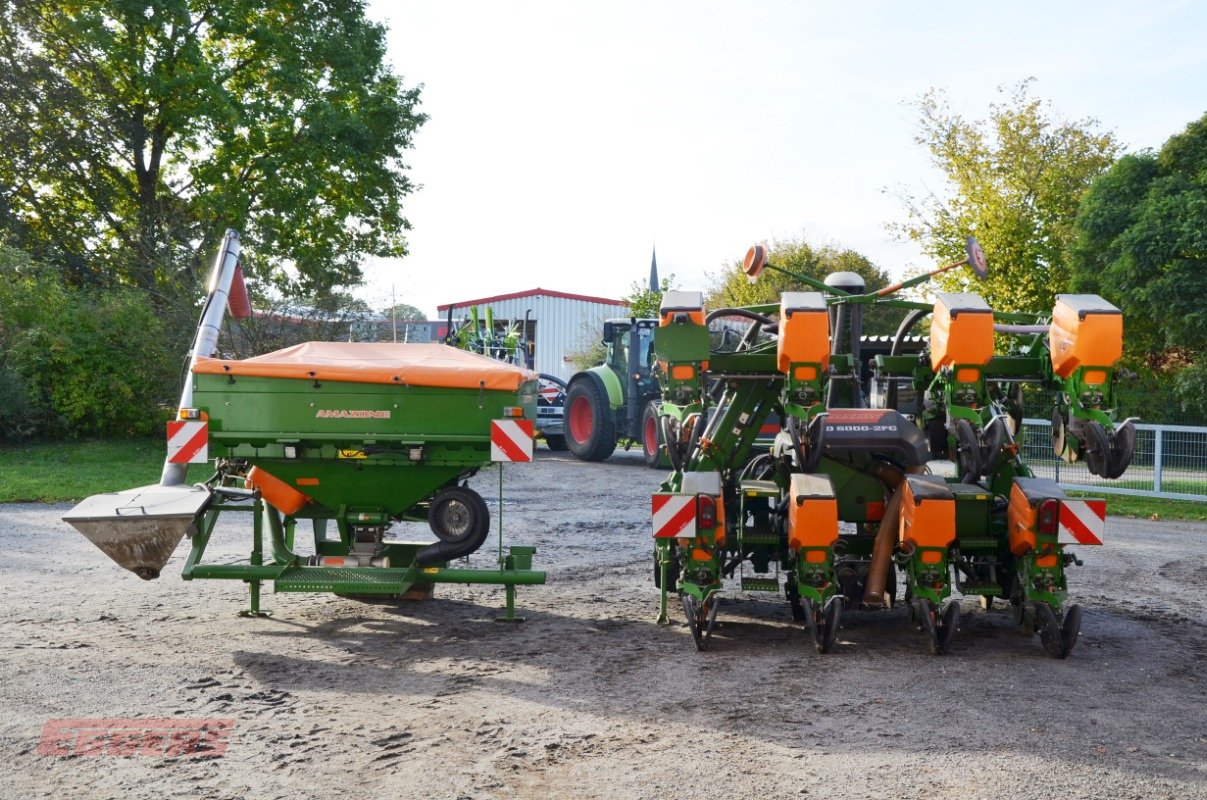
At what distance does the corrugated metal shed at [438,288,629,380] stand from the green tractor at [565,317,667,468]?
21700 mm

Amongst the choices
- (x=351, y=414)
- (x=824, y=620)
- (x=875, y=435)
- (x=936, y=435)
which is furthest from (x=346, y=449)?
(x=936, y=435)

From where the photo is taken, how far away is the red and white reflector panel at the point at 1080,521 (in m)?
6.88

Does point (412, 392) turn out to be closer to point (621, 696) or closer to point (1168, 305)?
point (621, 696)

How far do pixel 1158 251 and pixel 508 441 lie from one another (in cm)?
1684

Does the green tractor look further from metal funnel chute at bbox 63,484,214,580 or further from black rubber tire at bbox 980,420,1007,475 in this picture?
metal funnel chute at bbox 63,484,214,580

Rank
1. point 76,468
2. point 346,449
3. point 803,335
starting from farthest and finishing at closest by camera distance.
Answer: point 76,468, point 346,449, point 803,335

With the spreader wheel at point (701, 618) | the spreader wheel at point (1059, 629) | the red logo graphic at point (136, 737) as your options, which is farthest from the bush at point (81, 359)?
the spreader wheel at point (1059, 629)

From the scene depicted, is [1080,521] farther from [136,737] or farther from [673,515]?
[136,737]

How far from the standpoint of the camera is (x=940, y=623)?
6984 millimetres

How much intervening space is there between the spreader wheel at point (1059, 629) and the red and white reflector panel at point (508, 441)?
3.26 metres

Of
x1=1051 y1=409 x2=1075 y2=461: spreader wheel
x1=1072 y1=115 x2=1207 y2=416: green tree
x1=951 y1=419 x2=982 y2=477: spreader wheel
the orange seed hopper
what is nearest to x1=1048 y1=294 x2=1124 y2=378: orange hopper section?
x1=1051 y1=409 x2=1075 y2=461: spreader wheel

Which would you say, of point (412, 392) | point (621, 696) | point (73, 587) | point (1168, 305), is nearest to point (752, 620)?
point (621, 696)

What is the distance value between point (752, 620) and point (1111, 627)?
2434mm

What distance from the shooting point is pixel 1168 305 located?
2038 cm
